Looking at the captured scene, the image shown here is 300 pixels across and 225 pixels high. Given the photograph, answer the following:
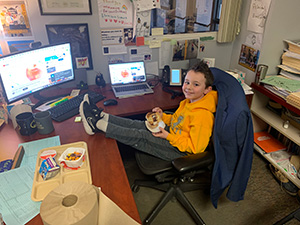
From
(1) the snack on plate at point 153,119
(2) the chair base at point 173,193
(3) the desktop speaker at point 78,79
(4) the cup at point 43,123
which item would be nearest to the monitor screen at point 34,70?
(3) the desktop speaker at point 78,79

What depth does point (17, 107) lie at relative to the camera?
5.07 feet

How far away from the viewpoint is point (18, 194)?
1036mm

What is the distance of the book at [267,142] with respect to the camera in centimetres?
221

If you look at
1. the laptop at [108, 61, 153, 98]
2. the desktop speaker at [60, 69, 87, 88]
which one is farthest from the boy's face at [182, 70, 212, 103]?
the desktop speaker at [60, 69, 87, 88]

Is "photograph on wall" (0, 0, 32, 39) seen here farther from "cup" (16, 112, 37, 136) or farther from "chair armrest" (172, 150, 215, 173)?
"chair armrest" (172, 150, 215, 173)

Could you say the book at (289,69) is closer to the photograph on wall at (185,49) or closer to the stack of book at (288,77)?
the stack of book at (288,77)

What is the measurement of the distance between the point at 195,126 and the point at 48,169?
88 cm

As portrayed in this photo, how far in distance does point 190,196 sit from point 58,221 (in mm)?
1494

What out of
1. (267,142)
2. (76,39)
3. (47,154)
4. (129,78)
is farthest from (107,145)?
(267,142)

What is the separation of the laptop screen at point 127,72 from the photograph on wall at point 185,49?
1.34 feet

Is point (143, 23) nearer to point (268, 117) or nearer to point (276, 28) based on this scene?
point (276, 28)

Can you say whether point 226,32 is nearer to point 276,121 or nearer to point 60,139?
point 276,121

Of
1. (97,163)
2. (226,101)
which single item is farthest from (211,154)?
(97,163)

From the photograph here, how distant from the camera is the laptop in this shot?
2062 mm
